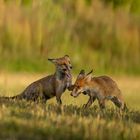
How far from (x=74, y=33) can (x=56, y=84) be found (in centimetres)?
1184

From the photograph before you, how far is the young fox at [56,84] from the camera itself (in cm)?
1219

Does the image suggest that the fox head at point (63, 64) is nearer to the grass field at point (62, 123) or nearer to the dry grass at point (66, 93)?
the grass field at point (62, 123)

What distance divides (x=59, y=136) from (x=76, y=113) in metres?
1.99

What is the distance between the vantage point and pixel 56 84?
1219 centimetres

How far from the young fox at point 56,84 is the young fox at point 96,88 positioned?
234 mm

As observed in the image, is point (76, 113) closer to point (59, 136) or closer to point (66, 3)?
point (59, 136)

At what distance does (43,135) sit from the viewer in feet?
28.9

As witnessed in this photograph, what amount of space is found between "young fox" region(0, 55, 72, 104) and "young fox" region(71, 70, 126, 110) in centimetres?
23

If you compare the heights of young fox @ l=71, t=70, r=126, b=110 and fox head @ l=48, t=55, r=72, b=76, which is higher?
fox head @ l=48, t=55, r=72, b=76

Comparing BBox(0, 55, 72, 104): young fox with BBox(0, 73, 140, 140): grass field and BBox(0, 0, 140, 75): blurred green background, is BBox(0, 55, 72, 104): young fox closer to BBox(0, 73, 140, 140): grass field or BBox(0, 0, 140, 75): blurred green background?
BBox(0, 73, 140, 140): grass field

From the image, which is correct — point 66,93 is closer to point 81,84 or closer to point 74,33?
point 74,33

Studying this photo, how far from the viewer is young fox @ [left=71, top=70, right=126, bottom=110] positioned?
12.0 metres

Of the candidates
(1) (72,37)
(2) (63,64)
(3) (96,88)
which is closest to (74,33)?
(1) (72,37)

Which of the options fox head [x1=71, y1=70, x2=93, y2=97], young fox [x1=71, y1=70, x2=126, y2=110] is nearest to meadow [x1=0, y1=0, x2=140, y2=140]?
young fox [x1=71, y1=70, x2=126, y2=110]
